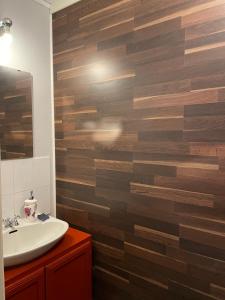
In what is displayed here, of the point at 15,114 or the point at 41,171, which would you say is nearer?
the point at 15,114

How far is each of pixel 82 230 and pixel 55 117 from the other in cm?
100

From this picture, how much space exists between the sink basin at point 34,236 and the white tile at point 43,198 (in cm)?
23

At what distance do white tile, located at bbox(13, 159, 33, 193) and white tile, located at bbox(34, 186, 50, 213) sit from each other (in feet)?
0.30

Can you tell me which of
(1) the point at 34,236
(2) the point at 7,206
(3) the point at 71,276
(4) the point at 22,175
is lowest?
(3) the point at 71,276

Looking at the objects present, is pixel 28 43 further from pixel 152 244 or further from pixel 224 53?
pixel 152 244

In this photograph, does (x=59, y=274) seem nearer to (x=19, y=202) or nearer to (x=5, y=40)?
(x=19, y=202)

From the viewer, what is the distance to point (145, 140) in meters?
1.60

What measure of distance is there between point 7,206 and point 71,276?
27.3 inches

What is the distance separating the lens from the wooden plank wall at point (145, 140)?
4.50ft

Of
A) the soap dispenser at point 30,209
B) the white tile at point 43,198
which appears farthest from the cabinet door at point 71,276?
the white tile at point 43,198

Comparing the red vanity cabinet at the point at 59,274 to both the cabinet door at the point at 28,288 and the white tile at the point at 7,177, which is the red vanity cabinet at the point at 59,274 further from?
the white tile at the point at 7,177

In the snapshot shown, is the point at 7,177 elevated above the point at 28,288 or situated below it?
above

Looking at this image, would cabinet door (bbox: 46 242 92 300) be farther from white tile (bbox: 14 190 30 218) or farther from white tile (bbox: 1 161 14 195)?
white tile (bbox: 1 161 14 195)

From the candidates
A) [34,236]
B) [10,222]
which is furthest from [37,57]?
[34,236]
